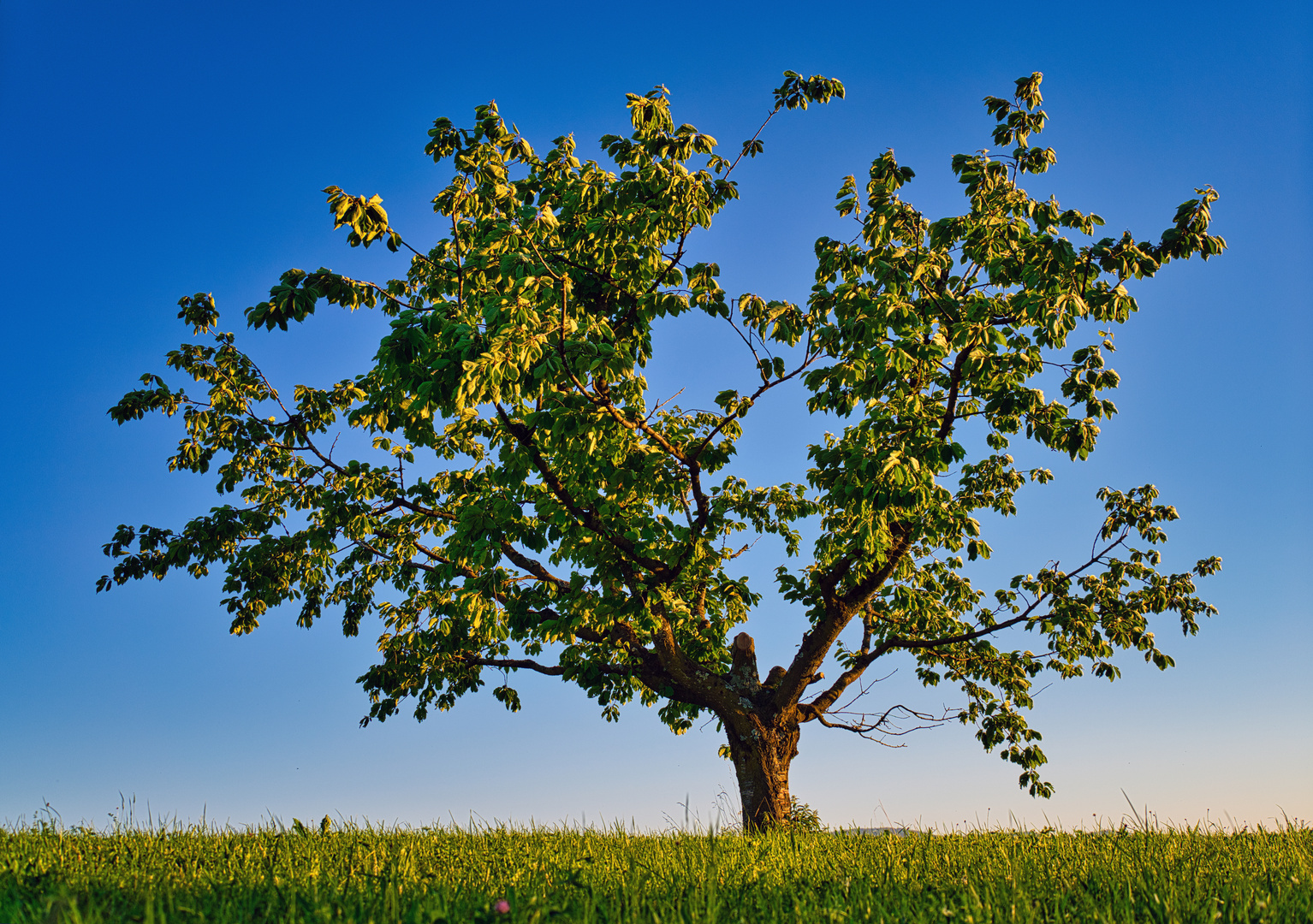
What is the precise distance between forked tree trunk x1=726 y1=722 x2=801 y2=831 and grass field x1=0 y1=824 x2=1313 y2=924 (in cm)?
554

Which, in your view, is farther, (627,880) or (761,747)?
(761,747)

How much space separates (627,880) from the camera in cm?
Result: 448

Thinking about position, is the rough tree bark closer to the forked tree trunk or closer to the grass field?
the forked tree trunk

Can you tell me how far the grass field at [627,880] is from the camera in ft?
11.8

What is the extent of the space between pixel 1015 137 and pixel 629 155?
569 centimetres

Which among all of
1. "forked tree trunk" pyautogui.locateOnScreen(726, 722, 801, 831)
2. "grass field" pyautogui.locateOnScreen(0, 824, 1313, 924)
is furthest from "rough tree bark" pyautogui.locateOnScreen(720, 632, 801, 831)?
"grass field" pyautogui.locateOnScreen(0, 824, 1313, 924)

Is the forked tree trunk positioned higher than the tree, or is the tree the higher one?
the tree

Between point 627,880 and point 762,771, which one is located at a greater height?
point 627,880

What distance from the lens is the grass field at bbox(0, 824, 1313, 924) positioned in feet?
11.8

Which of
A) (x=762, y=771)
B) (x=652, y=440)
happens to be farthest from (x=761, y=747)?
(x=652, y=440)

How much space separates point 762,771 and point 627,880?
8198 mm

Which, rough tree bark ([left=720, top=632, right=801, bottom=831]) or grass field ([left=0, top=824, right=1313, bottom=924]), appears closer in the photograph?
grass field ([left=0, top=824, right=1313, bottom=924])

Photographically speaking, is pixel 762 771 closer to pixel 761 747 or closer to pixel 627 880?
pixel 761 747

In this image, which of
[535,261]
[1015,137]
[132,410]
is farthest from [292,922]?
[1015,137]
